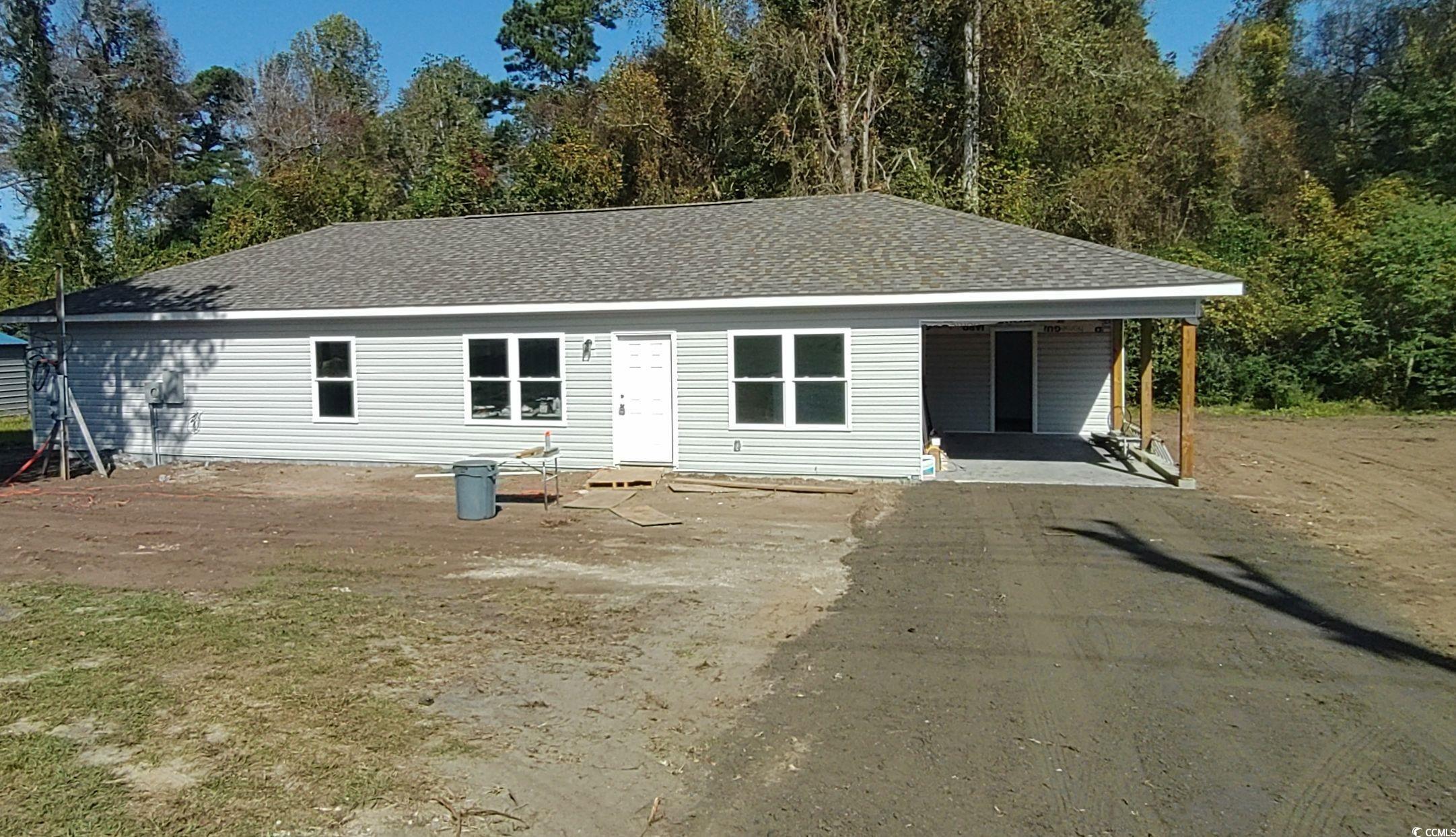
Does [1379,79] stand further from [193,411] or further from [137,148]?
[137,148]

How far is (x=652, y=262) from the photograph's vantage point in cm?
1605

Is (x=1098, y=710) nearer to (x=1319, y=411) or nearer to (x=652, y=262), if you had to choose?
(x=652, y=262)

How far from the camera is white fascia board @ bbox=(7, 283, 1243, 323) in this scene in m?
12.3

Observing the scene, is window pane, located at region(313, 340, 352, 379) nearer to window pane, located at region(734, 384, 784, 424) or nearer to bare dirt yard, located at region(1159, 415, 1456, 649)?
window pane, located at region(734, 384, 784, 424)

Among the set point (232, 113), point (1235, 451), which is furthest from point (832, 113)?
point (232, 113)

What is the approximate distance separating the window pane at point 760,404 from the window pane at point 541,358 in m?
2.79

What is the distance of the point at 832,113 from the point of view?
2764 centimetres

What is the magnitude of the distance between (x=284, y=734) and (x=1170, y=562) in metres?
7.12

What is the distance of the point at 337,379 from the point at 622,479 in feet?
18.2

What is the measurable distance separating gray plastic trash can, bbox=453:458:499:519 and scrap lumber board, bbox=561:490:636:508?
113 centimetres

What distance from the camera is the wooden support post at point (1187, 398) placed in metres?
12.6

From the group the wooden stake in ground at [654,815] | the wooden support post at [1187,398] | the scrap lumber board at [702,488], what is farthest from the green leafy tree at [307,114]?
the wooden stake in ground at [654,815]

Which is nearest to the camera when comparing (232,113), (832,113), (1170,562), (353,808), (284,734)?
(353,808)

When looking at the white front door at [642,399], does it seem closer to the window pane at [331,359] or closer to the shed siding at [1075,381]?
the window pane at [331,359]
